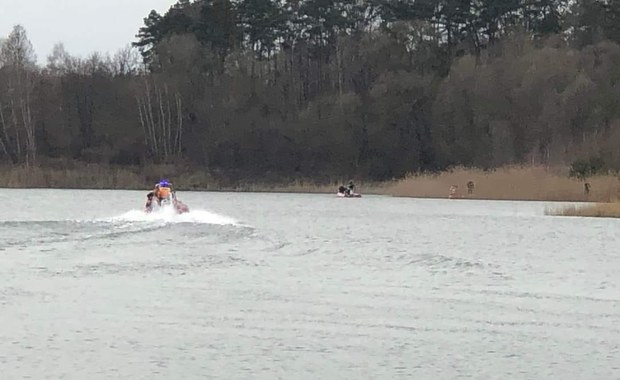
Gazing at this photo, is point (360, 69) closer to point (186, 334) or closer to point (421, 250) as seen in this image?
point (421, 250)

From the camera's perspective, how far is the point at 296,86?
3469 inches

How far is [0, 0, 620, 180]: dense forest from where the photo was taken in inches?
2938

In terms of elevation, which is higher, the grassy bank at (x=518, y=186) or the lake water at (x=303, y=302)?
the grassy bank at (x=518, y=186)

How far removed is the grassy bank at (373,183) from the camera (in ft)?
161

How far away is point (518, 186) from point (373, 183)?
23825 mm

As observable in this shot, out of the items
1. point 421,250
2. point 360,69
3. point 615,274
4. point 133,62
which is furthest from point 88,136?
point 615,274

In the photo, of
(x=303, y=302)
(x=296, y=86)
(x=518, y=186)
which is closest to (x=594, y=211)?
(x=518, y=186)

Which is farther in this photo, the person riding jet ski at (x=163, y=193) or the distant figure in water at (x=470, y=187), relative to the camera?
the distant figure in water at (x=470, y=187)

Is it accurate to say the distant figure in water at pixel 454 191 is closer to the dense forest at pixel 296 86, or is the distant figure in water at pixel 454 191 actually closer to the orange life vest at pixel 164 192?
the dense forest at pixel 296 86

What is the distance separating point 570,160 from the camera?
55.8 meters

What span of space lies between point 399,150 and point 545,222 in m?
40.5

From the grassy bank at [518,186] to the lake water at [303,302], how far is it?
46.1ft

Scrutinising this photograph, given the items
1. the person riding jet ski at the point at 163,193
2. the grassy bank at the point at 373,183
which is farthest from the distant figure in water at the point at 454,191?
the person riding jet ski at the point at 163,193

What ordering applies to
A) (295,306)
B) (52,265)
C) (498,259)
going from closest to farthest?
(295,306), (52,265), (498,259)
